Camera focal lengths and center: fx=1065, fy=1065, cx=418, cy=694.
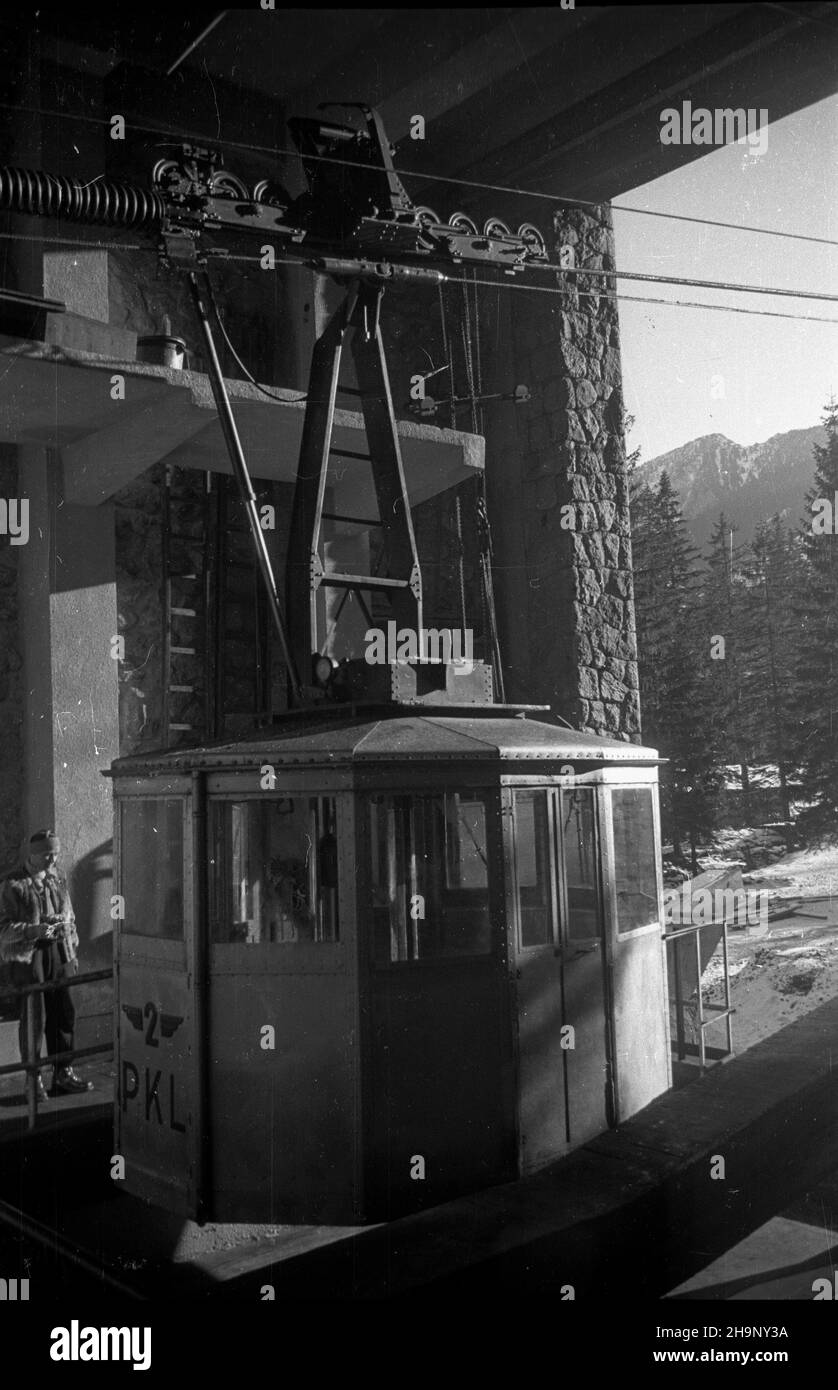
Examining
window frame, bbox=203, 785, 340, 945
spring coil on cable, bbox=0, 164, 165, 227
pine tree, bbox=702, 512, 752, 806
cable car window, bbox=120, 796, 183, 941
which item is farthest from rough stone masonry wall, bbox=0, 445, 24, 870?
pine tree, bbox=702, 512, 752, 806

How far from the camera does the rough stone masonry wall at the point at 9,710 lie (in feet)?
33.6

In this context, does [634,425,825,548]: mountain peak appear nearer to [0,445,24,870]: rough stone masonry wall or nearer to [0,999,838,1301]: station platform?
[0,445,24,870]: rough stone masonry wall

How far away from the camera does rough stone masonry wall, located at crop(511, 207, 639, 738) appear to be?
44.4 feet

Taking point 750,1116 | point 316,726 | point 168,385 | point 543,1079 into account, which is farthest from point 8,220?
point 750,1116

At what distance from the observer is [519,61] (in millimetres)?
11484

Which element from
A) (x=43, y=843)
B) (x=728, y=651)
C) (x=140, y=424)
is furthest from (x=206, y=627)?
(x=728, y=651)

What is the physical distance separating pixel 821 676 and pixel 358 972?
100 feet

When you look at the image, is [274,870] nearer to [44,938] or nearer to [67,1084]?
[44,938]

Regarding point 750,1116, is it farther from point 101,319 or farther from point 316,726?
point 101,319

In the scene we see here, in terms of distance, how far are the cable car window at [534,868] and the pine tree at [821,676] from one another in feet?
93.9

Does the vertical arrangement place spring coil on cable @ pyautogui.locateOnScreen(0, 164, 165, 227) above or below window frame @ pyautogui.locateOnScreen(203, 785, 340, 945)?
above

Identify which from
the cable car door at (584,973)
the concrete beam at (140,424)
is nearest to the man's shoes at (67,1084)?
the cable car door at (584,973)

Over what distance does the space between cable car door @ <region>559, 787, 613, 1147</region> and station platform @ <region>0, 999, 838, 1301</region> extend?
0.93 feet
